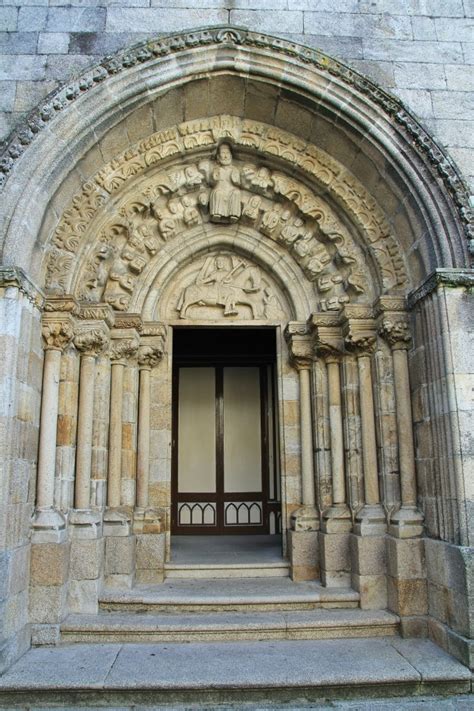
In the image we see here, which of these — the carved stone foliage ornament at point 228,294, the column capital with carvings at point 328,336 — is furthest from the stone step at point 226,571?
the carved stone foliage ornament at point 228,294

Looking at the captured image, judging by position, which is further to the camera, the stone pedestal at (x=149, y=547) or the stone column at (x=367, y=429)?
the stone pedestal at (x=149, y=547)

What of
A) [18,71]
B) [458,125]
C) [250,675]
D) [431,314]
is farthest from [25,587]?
[458,125]

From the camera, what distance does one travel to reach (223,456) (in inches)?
300

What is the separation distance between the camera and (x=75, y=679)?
137 inches

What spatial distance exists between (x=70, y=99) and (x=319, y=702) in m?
4.65

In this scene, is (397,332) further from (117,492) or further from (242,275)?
(117,492)

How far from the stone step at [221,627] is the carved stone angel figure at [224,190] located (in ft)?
11.3

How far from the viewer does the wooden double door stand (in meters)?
7.53

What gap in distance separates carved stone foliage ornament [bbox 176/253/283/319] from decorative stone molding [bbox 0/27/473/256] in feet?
5.95

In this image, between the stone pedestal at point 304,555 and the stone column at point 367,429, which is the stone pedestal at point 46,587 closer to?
the stone pedestal at point 304,555

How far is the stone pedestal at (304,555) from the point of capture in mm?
4816

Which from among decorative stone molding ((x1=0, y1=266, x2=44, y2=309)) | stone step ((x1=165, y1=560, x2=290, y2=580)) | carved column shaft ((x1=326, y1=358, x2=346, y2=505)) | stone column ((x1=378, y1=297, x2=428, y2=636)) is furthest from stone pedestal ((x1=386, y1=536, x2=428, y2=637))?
decorative stone molding ((x1=0, y1=266, x2=44, y2=309))

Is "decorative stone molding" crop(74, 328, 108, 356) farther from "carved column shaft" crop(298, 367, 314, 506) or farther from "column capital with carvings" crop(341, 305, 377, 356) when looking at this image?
"column capital with carvings" crop(341, 305, 377, 356)

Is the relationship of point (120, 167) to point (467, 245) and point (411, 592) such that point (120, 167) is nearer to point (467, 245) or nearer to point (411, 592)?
point (467, 245)
